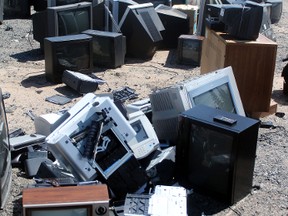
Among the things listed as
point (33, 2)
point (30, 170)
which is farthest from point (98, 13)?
point (30, 170)

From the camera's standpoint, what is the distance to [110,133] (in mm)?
3877

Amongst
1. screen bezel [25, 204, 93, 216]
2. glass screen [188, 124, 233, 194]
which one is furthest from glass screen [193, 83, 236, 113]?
screen bezel [25, 204, 93, 216]

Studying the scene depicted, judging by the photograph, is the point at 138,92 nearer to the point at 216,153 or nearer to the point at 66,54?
the point at 66,54

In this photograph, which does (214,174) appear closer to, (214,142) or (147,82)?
(214,142)

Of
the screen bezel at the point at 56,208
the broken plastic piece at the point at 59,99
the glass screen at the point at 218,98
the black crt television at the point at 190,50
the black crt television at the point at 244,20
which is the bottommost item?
the broken plastic piece at the point at 59,99

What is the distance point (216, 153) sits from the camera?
13.0ft

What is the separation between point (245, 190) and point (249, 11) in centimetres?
229

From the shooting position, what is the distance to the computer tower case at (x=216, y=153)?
3893 mm

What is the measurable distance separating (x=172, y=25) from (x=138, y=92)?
274 centimetres

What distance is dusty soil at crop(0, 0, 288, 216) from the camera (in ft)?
13.5

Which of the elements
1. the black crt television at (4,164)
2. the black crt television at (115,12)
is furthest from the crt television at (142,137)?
the black crt television at (115,12)

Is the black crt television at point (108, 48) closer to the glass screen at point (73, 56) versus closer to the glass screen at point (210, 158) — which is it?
the glass screen at point (73, 56)

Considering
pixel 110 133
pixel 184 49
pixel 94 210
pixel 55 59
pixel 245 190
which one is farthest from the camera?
pixel 184 49

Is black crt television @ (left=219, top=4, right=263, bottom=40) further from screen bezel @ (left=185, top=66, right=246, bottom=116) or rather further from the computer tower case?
the computer tower case
